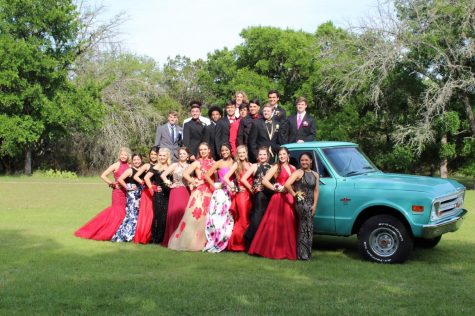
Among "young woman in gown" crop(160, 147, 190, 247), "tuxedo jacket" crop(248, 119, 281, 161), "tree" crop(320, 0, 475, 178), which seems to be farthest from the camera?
"tree" crop(320, 0, 475, 178)

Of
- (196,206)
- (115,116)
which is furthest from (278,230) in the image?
(115,116)

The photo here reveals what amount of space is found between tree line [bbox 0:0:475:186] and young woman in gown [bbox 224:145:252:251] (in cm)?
1997

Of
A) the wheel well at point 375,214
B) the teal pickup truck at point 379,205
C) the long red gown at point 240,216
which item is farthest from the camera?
the long red gown at point 240,216

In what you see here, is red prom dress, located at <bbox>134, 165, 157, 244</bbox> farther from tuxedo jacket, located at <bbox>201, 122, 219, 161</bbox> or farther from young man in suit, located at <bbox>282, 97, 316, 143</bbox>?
young man in suit, located at <bbox>282, 97, 316, 143</bbox>

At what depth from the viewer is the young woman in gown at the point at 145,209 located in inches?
465

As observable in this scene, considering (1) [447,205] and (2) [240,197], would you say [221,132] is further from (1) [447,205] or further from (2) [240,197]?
(1) [447,205]

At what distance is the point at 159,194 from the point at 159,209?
0.99 feet

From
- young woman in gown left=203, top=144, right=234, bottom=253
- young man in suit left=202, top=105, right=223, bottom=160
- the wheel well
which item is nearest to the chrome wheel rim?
the wheel well

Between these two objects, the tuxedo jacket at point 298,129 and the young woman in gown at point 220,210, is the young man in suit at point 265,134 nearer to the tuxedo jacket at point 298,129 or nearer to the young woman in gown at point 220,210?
the tuxedo jacket at point 298,129

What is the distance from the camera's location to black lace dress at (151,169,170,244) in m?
11.9

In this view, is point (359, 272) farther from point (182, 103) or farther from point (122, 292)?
point (182, 103)

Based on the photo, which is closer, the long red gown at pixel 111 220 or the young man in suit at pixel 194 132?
the long red gown at pixel 111 220

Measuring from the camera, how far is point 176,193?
11.7m

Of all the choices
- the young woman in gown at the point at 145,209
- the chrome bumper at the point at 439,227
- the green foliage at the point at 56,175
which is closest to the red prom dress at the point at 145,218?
the young woman in gown at the point at 145,209
